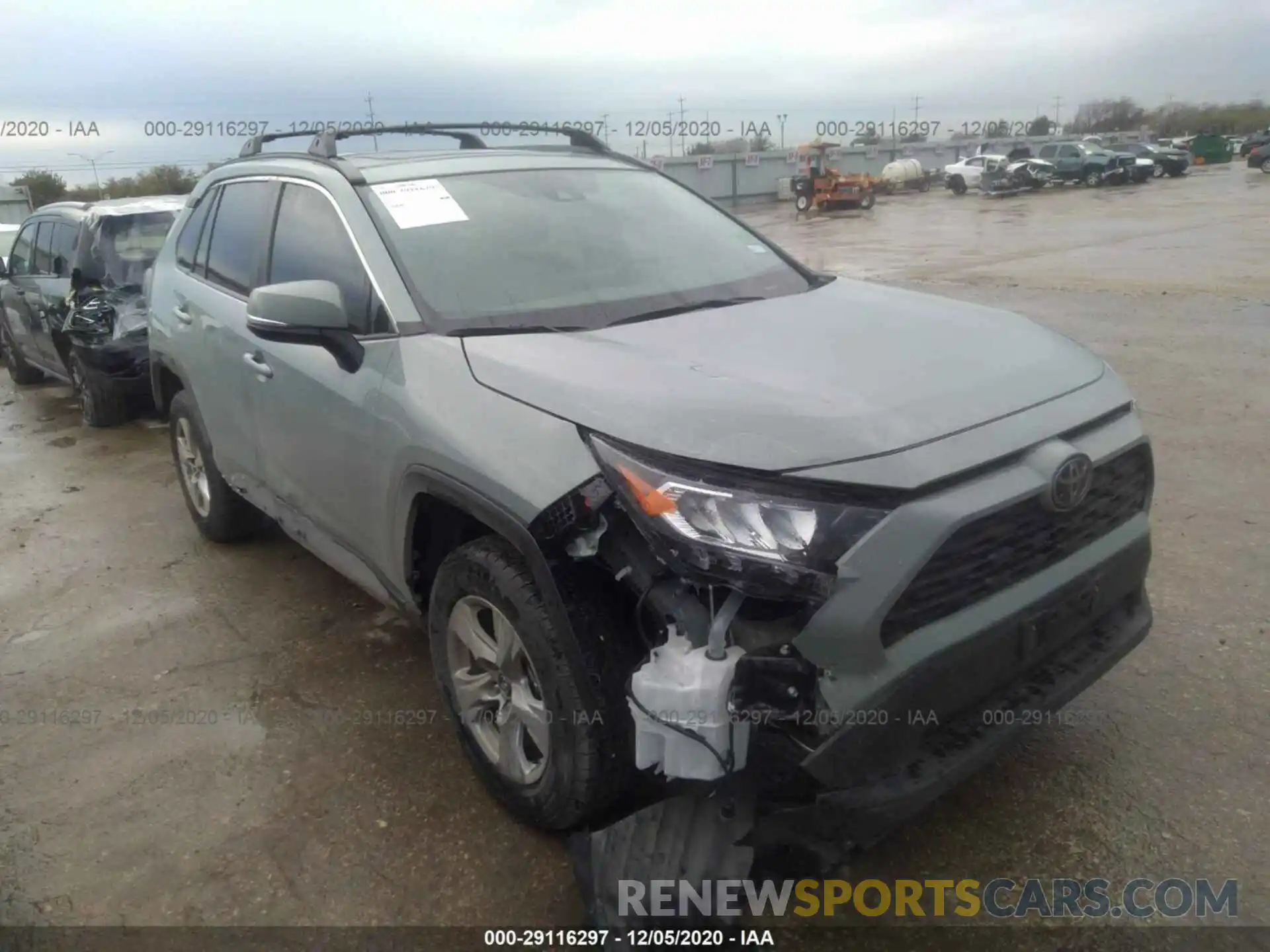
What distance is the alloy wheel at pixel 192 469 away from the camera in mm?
4750

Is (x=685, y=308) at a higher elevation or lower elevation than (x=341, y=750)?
higher

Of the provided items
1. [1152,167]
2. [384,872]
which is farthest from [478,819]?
[1152,167]

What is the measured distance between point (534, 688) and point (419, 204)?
166cm

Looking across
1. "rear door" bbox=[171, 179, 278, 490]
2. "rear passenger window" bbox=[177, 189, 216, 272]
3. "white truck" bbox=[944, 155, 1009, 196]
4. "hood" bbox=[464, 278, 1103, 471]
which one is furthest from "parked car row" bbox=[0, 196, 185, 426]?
"white truck" bbox=[944, 155, 1009, 196]

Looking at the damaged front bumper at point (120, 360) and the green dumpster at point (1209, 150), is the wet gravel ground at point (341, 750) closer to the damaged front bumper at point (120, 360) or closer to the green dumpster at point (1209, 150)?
the damaged front bumper at point (120, 360)

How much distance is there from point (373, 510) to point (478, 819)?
3.18ft

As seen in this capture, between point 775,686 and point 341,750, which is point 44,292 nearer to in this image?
point 341,750

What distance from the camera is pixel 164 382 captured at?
497cm

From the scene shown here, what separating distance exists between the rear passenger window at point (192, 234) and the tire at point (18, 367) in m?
6.08

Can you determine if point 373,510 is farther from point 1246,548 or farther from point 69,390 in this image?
point 69,390

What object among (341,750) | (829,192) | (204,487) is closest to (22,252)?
(204,487)

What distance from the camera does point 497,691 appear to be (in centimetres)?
271

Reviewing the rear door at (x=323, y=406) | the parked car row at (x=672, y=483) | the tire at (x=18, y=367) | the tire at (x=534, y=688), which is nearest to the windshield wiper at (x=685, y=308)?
the parked car row at (x=672, y=483)

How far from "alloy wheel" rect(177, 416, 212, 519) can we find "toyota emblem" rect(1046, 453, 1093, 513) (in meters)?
3.89
